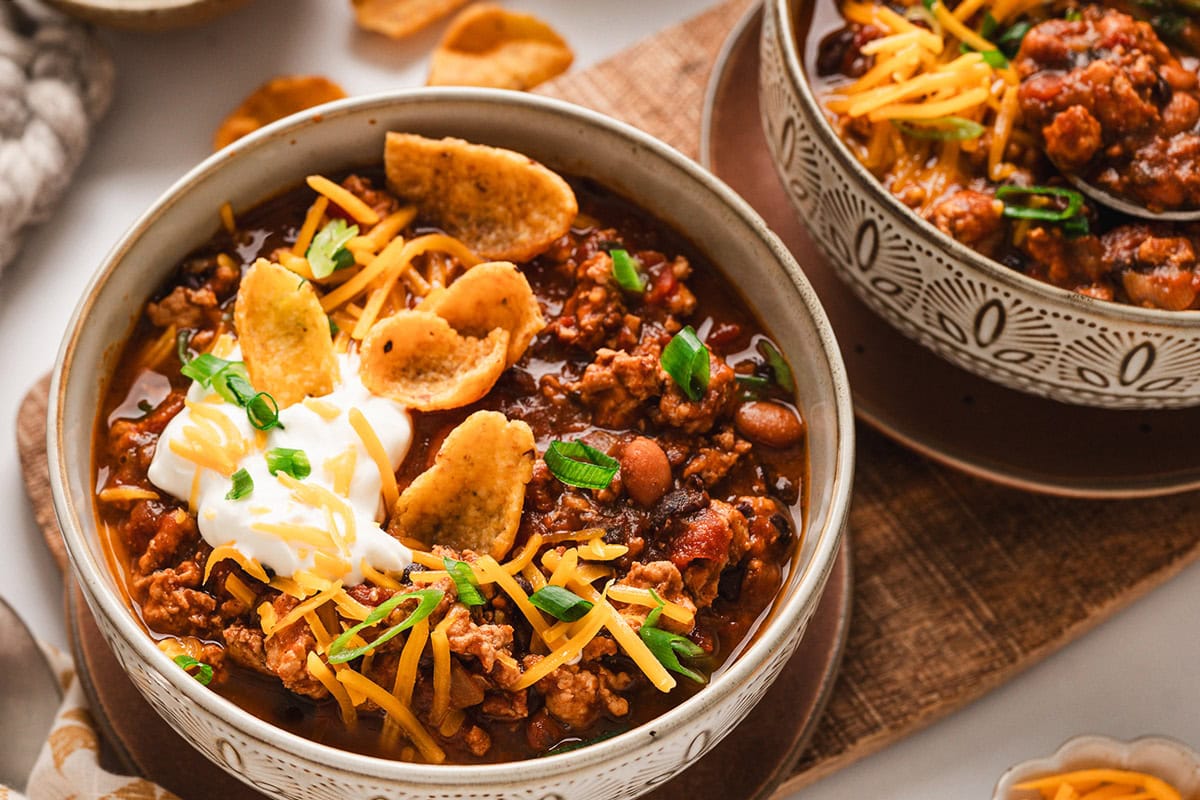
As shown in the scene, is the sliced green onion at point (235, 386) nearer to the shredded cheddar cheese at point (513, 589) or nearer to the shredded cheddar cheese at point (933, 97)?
the shredded cheddar cheese at point (513, 589)

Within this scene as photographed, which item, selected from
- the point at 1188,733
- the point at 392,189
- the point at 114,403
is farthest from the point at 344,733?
the point at 1188,733

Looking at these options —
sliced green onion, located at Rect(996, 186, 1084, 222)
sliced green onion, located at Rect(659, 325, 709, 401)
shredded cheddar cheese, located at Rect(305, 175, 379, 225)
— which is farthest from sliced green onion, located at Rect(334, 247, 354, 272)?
sliced green onion, located at Rect(996, 186, 1084, 222)

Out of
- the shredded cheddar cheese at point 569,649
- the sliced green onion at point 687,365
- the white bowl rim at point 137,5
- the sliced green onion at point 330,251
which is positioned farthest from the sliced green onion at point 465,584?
the white bowl rim at point 137,5

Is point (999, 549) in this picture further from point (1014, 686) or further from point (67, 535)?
point (67, 535)

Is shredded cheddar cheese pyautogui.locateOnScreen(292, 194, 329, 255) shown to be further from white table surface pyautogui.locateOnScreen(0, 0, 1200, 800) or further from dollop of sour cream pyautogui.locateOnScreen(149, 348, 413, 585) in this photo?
white table surface pyautogui.locateOnScreen(0, 0, 1200, 800)

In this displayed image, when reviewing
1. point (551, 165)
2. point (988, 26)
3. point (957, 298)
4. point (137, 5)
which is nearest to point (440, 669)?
point (551, 165)

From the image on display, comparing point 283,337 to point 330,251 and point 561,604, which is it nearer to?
point 330,251
